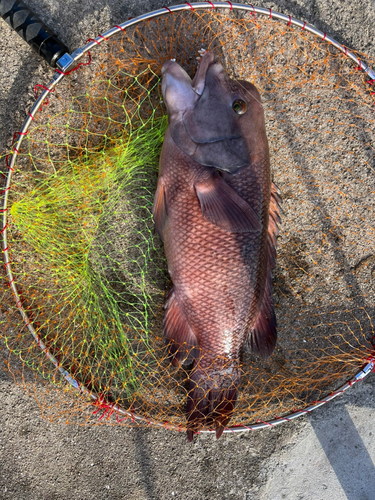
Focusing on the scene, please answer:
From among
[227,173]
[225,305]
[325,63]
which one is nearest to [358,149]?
[325,63]

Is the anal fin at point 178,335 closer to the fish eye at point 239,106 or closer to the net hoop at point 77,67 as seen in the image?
the net hoop at point 77,67

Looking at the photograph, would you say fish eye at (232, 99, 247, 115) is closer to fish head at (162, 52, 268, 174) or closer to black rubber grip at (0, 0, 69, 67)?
fish head at (162, 52, 268, 174)

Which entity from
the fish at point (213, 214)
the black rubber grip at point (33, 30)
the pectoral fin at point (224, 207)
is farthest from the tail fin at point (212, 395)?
the black rubber grip at point (33, 30)

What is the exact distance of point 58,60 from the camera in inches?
73.9

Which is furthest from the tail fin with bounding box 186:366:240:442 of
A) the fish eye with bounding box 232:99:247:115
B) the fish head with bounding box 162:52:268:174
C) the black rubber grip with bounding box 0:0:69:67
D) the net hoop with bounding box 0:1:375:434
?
the black rubber grip with bounding box 0:0:69:67

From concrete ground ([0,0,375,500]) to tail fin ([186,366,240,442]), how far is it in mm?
457

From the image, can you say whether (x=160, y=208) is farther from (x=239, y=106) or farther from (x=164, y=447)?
(x=164, y=447)

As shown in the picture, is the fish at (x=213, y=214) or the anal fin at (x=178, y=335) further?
the anal fin at (x=178, y=335)

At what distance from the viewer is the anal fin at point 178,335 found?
6.52 ft

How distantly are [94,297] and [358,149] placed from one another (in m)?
2.00

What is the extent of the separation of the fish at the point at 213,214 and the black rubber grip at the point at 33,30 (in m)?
0.61

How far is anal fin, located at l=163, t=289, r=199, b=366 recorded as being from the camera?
1.99 metres

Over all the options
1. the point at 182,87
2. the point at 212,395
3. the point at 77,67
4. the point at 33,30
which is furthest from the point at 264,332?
the point at 33,30

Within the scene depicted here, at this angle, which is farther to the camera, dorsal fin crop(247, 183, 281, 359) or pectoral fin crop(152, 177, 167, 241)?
dorsal fin crop(247, 183, 281, 359)
